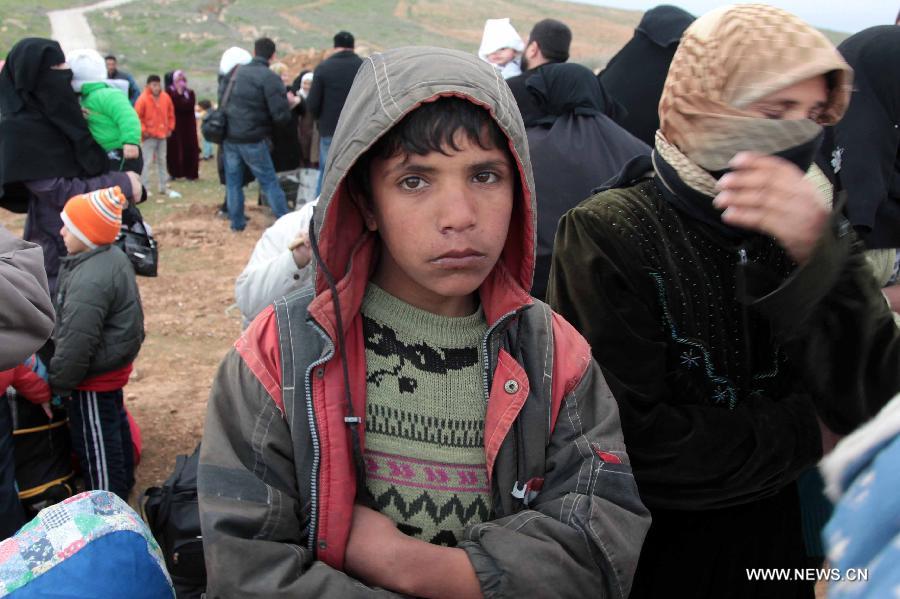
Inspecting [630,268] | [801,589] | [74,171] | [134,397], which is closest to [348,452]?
[630,268]

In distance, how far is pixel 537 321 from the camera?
5.67ft

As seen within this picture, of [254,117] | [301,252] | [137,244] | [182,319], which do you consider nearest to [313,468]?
[301,252]

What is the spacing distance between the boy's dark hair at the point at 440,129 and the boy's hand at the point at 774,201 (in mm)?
491

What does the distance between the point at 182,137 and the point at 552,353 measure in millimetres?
13791

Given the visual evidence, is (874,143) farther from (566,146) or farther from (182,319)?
(182,319)

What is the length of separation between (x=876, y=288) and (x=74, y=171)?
503 cm

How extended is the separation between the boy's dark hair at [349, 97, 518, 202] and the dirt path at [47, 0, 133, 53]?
31739mm

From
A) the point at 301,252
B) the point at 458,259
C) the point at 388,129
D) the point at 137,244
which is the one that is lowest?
the point at 137,244

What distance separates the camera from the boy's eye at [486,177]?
1.63m

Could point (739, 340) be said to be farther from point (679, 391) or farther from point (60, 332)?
point (60, 332)

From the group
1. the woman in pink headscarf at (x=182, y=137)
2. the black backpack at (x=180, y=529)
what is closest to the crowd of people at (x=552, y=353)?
the black backpack at (x=180, y=529)

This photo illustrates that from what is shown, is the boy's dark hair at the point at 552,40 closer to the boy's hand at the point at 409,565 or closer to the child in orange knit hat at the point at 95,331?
the child in orange knit hat at the point at 95,331

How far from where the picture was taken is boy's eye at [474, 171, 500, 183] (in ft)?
5.35

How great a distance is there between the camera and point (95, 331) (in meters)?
3.92
